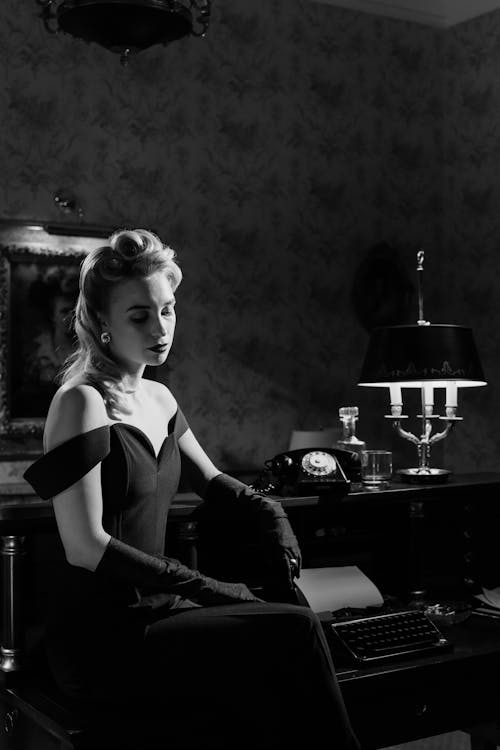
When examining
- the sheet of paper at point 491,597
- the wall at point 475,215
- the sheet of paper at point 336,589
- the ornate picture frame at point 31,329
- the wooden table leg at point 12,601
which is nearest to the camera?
the wooden table leg at point 12,601

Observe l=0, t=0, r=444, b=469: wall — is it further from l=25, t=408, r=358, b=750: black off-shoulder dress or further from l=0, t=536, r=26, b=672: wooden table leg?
l=25, t=408, r=358, b=750: black off-shoulder dress

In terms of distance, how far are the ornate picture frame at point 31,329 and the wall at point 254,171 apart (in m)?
0.25

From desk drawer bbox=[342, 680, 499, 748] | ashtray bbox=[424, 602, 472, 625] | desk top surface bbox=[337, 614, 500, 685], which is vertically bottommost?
desk drawer bbox=[342, 680, 499, 748]

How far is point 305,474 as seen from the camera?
3.02 metres

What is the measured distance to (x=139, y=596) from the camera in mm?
2275

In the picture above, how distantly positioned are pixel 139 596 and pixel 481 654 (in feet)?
3.15

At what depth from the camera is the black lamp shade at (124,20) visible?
278cm

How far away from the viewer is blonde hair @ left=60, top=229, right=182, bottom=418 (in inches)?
93.0

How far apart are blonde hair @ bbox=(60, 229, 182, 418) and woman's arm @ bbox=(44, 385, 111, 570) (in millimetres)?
72

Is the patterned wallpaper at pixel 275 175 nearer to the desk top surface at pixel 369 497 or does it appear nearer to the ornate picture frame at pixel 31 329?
the ornate picture frame at pixel 31 329

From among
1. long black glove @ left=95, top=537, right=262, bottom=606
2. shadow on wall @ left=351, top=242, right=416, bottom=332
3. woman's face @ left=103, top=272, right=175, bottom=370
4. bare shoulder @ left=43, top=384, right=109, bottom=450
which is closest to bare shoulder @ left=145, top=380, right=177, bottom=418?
woman's face @ left=103, top=272, right=175, bottom=370

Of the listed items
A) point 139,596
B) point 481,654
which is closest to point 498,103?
point 481,654

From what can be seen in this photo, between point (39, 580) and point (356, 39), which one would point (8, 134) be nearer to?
point (356, 39)

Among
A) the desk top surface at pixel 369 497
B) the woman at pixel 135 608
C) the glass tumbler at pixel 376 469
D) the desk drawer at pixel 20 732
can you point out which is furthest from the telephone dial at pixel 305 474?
the desk drawer at pixel 20 732
